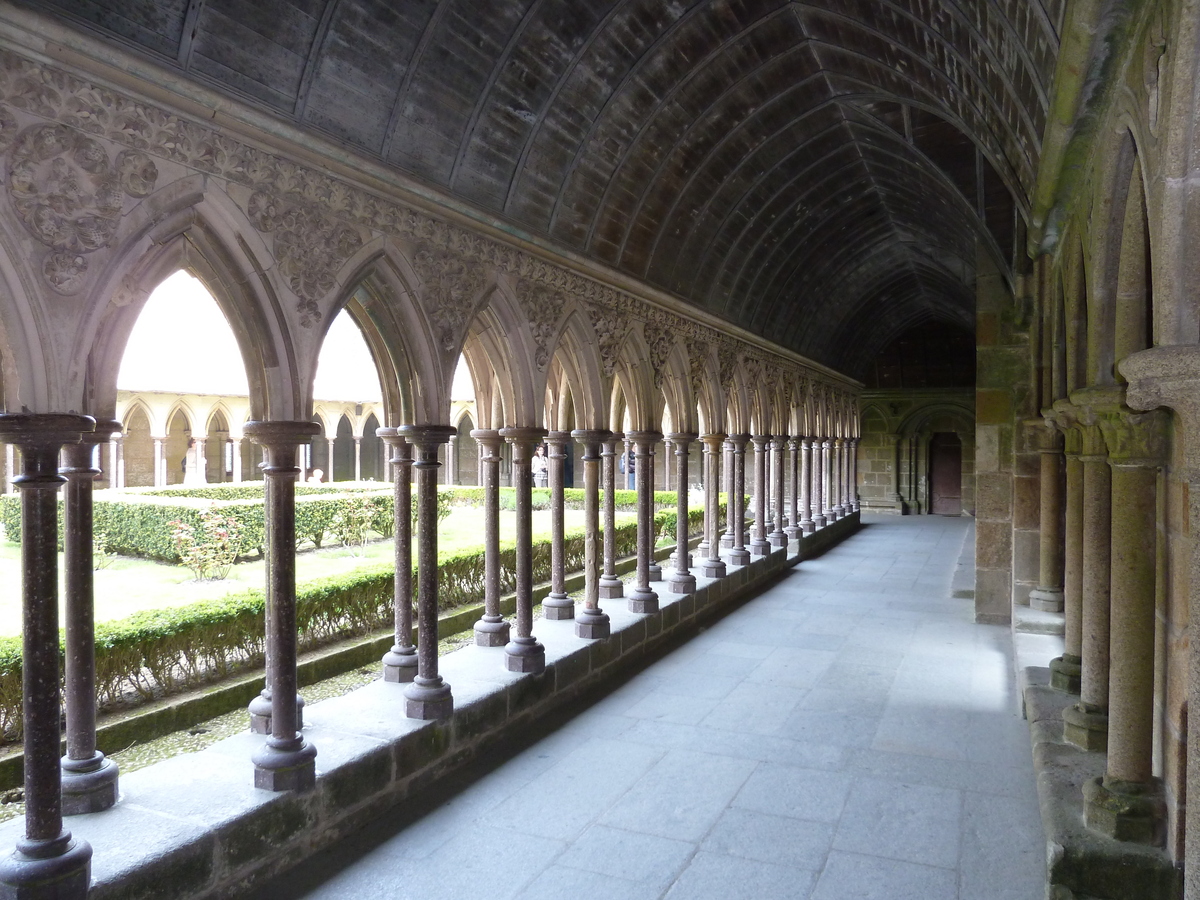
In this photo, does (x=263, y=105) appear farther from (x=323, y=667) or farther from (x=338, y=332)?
(x=338, y=332)

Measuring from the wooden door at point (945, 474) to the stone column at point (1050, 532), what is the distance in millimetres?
16401

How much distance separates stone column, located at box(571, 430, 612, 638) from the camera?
6.35 metres

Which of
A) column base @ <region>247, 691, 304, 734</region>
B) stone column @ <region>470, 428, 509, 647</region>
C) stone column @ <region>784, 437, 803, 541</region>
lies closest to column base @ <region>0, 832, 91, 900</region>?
column base @ <region>247, 691, 304, 734</region>

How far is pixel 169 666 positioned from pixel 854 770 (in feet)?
14.0

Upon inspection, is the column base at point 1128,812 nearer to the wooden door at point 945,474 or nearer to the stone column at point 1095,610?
the stone column at point 1095,610

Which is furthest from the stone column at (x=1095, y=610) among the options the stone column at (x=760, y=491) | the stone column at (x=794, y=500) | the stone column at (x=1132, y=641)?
the stone column at (x=794, y=500)

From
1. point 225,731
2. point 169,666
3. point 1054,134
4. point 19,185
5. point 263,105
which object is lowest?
point 225,731

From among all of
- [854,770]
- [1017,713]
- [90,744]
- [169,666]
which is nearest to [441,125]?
[90,744]

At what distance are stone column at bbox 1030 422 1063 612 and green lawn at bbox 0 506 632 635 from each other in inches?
212

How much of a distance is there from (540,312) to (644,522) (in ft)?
8.36

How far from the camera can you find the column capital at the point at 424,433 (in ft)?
15.5

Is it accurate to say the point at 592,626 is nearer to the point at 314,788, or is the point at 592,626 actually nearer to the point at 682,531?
the point at 682,531

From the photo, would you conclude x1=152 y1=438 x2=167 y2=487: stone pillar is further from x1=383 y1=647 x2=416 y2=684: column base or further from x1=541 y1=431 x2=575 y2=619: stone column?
x1=383 y1=647 x2=416 y2=684: column base

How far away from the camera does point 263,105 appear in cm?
362
